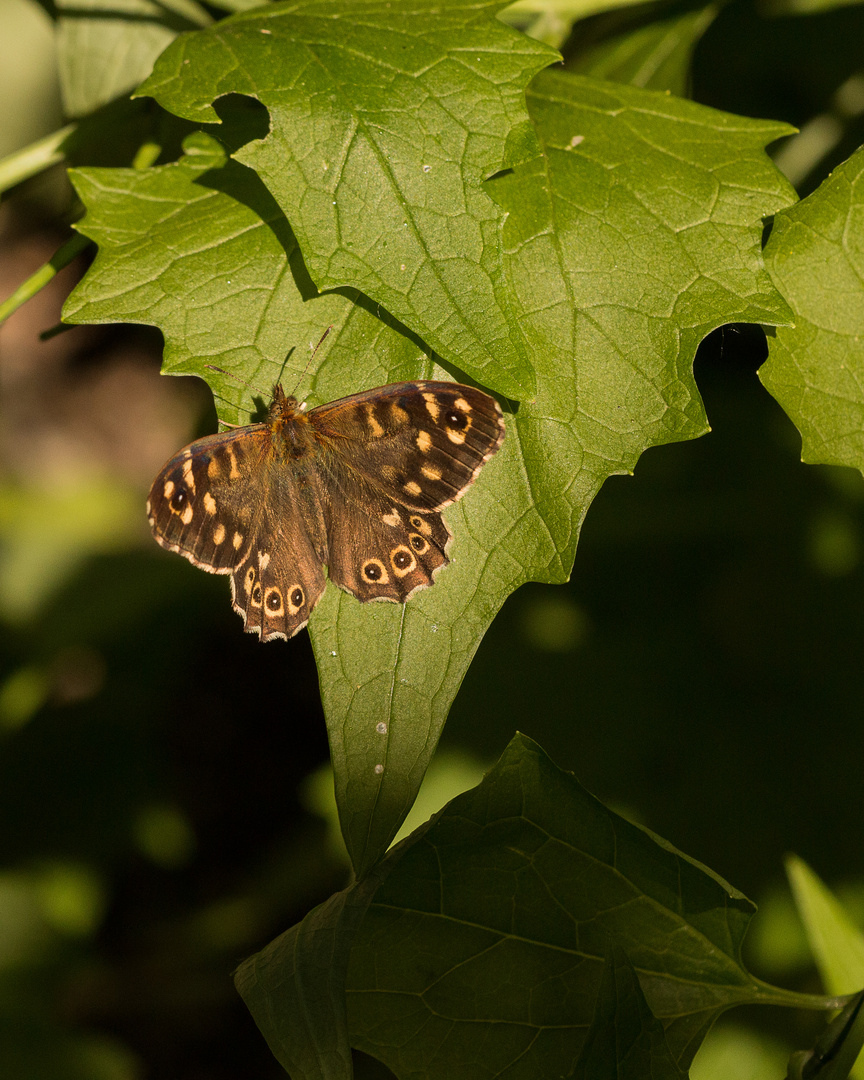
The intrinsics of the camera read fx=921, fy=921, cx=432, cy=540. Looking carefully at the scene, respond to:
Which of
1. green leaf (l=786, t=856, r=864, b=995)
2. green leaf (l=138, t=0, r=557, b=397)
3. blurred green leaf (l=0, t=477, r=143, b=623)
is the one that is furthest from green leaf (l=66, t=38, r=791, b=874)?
blurred green leaf (l=0, t=477, r=143, b=623)

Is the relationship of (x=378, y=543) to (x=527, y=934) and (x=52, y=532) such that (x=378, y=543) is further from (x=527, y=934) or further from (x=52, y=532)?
(x=52, y=532)

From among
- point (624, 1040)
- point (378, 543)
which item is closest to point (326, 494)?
point (378, 543)

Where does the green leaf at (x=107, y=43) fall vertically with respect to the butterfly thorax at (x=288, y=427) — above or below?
above

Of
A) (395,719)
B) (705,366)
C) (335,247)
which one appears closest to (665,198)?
(335,247)

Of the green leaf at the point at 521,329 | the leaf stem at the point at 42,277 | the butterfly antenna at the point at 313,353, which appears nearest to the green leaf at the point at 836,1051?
the green leaf at the point at 521,329

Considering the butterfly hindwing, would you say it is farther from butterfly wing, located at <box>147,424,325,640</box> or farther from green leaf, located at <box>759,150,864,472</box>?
green leaf, located at <box>759,150,864,472</box>

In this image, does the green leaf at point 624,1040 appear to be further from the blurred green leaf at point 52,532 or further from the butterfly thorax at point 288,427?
the blurred green leaf at point 52,532
